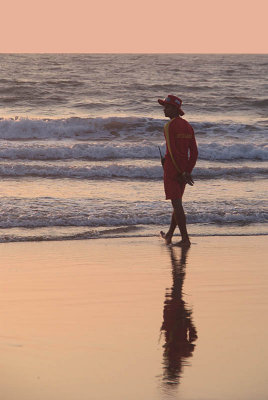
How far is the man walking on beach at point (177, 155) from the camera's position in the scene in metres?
7.59

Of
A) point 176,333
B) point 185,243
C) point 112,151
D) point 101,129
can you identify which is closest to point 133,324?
point 176,333

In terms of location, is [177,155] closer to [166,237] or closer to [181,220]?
[181,220]

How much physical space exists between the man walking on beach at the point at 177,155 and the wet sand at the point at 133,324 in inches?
25.0

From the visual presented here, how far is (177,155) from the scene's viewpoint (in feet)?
25.3

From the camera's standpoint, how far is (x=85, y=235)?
833 centimetres

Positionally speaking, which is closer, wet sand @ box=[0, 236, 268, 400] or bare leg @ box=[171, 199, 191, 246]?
wet sand @ box=[0, 236, 268, 400]

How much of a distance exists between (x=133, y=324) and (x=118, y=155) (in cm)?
1246

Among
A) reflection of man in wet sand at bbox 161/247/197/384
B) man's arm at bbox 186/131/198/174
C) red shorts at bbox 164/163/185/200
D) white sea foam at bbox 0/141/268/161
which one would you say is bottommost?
reflection of man in wet sand at bbox 161/247/197/384

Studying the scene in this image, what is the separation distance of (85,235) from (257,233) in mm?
1937

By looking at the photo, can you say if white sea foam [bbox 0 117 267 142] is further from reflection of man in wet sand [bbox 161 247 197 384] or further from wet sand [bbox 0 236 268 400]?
reflection of man in wet sand [bbox 161 247 197 384]

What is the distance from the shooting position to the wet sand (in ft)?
12.1

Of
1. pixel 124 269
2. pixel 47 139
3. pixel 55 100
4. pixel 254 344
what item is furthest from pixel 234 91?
pixel 254 344

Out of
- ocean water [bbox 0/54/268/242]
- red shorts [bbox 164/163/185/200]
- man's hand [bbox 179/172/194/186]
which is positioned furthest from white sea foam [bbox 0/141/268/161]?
man's hand [bbox 179/172/194/186]

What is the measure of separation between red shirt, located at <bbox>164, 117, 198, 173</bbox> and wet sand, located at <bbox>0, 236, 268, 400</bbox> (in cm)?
95
